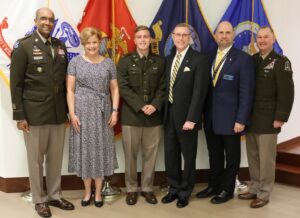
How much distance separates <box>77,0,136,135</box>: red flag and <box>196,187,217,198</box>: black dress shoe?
150 centimetres

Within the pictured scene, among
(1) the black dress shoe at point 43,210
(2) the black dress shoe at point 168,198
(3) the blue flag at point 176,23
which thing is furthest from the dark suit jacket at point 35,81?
(2) the black dress shoe at point 168,198

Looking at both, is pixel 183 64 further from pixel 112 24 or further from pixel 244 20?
pixel 244 20

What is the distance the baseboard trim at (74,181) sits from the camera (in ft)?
11.8

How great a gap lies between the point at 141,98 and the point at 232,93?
2.58 feet

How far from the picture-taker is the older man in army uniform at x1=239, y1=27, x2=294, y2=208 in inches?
121

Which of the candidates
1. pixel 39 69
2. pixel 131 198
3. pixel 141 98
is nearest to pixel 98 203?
pixel 131 198

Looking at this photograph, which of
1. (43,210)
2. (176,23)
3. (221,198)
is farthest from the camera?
(176,23)

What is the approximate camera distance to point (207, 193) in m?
3.51

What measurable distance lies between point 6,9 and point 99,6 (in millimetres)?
838

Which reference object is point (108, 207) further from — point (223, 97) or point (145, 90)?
point (223, 97)

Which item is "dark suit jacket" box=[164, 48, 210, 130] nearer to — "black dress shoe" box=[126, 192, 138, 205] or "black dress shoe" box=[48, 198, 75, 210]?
"black dress shoe" box=[126, 192, 138, 205]

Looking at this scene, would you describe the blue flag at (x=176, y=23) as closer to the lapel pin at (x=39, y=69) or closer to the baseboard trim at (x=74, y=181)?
the lapel pin at (x=39, y=69)

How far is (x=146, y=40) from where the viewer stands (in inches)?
124

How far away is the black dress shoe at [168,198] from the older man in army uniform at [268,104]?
0.69m
